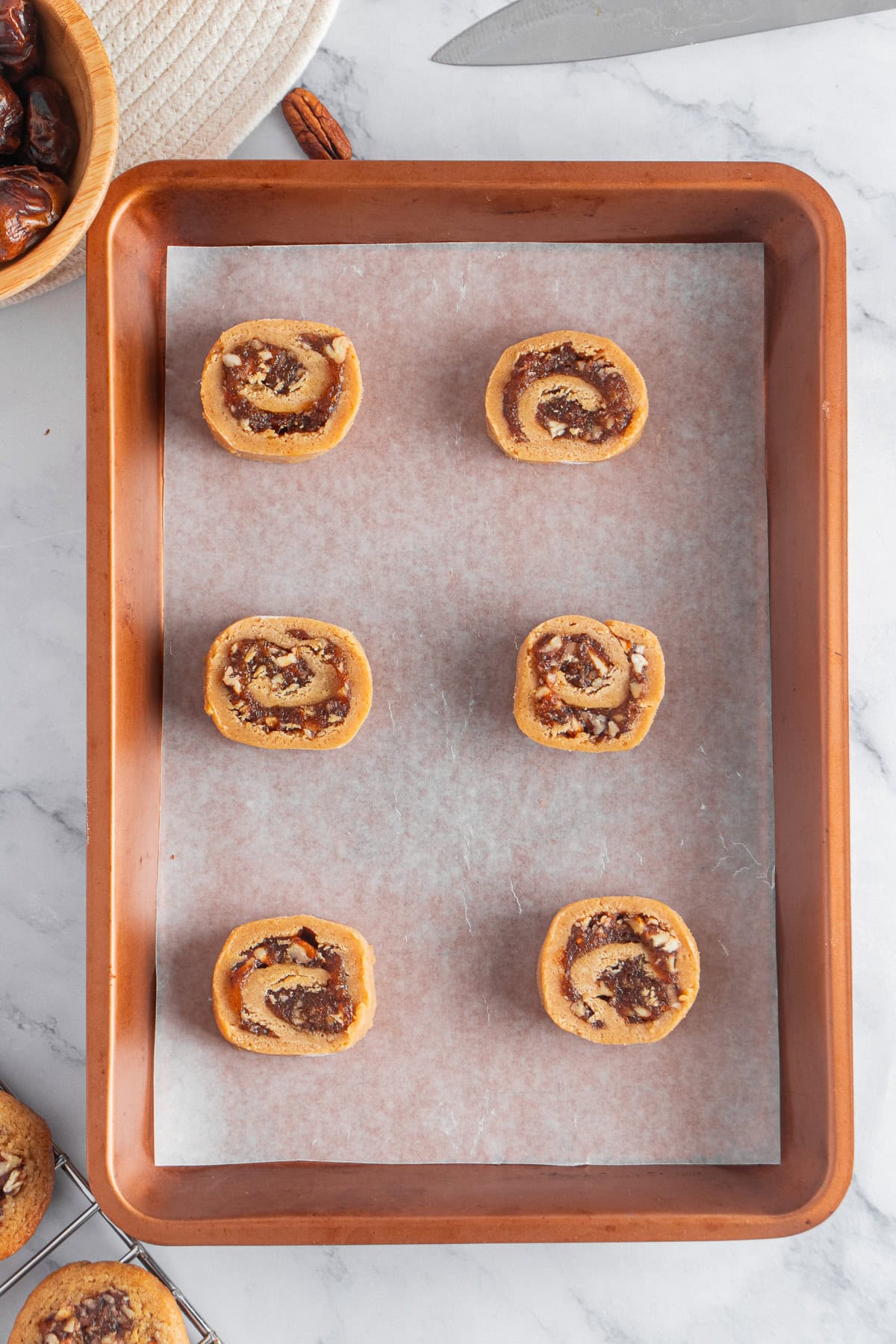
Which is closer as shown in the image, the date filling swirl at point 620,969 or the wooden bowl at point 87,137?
the wooden bowl at point 87,137

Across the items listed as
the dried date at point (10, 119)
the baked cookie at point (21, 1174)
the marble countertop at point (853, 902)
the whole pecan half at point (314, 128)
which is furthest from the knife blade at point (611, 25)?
the baked cookie at point (21, 1174)

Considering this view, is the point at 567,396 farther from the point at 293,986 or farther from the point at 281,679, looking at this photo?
the point at 293,986

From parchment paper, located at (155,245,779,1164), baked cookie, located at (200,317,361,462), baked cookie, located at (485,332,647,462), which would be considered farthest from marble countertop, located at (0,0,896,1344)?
baked cookie, located at (485,332,647,462)

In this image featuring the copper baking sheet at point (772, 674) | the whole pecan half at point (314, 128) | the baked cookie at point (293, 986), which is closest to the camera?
the copper baking sheet at point (772, 674)

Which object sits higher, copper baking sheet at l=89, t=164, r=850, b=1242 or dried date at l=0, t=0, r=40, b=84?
dried date at l=0, t=0, r=40, b=84

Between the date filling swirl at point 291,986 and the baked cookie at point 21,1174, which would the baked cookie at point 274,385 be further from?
the baked cookie at point 21,1174

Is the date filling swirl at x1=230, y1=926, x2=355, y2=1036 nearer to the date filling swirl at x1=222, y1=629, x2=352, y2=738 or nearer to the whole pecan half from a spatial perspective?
the date filling swirl at x1=222, y1=629, x2=352, y2=738

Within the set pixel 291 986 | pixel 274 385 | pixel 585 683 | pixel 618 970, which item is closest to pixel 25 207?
pixel 274 385
